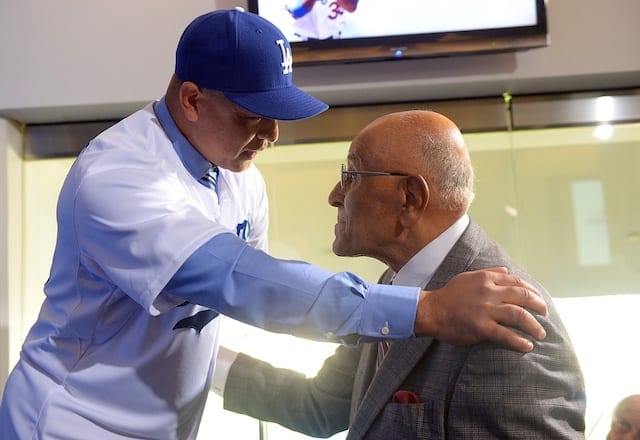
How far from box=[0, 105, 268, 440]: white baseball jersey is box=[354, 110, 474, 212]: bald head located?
1.13 ft

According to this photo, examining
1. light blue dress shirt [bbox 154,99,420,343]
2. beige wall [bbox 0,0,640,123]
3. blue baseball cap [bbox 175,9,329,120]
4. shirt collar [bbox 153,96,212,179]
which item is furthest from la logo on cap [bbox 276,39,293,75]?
beige wall [bbox 0,0,640,123]

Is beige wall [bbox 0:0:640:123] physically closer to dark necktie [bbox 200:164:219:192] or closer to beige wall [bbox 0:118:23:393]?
beige wall [bbox 0:118:23:393]

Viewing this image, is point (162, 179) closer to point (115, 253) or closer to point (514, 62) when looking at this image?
point (115, 253)

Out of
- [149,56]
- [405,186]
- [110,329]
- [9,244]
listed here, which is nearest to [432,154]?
[405,186]

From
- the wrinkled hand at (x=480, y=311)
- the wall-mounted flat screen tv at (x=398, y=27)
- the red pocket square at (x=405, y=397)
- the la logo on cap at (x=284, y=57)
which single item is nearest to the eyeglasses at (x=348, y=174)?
the la logo on cap at (x=284, y=57)

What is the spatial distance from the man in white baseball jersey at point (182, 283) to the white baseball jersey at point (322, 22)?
4.87 ft

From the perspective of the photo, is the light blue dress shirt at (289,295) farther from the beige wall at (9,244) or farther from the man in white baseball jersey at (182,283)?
the beige wall at (9,244)

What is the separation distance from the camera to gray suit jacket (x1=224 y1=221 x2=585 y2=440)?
4.67ft

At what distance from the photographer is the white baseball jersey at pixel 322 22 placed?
309 cm

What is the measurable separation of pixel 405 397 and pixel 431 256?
293 millimetres

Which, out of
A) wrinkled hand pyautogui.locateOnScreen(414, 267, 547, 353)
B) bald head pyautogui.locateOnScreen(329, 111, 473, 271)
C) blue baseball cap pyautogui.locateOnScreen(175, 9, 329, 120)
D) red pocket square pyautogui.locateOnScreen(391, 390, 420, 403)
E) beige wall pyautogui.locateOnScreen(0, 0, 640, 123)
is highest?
beige wall pyautogui.locateOnScreen(0, 0, 640, 123)

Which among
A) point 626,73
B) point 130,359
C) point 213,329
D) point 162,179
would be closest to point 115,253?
point 162,179

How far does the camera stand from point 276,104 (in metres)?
1.47

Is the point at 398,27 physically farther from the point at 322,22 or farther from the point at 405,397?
the point at 405,397
